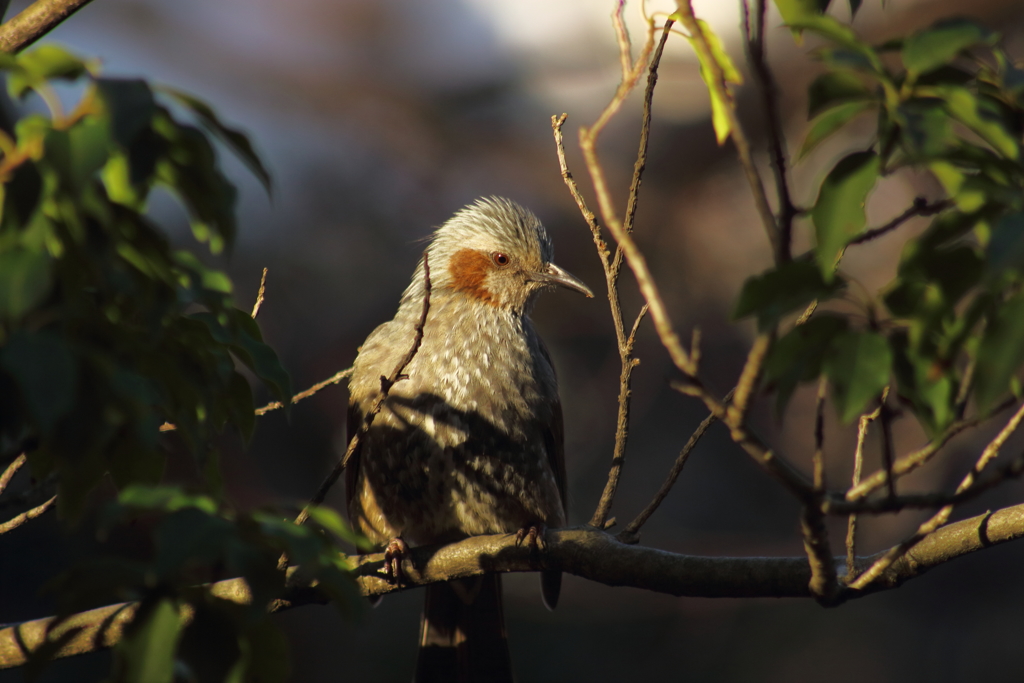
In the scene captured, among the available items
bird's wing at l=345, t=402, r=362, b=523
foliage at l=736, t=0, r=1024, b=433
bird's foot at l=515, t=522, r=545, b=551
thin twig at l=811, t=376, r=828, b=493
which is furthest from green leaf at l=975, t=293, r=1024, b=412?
bird's wing at l=345, t=402, r=362, b=523

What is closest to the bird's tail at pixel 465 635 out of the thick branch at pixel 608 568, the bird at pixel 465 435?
the bird at pixel 465 435

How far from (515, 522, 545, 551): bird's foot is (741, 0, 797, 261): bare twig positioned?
1.43 meters

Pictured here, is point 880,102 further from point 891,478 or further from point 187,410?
point 187,410

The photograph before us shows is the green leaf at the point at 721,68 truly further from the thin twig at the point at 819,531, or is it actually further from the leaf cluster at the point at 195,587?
the leaf cluster at the point at 195,587

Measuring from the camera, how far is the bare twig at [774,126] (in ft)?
4.16

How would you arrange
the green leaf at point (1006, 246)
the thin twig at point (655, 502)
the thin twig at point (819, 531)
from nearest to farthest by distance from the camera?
1. the green leaf at point (1006, 246)
2. the thin twig at point (819, 531)
3. the thin twig at point (655, 502)

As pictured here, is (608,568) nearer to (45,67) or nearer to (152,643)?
(152,643)

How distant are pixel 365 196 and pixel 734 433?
29.3 ft

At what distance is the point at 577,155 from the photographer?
8930mm

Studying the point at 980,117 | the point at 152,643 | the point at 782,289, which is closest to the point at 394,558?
the point at 152,643

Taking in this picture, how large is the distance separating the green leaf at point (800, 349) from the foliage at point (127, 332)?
67 centimetres

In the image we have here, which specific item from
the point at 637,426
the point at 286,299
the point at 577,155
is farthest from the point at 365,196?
the point at 637,426

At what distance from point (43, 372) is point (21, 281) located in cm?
11

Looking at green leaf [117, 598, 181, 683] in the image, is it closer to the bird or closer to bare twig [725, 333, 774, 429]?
bare twig [725, 333, 774, 429]
